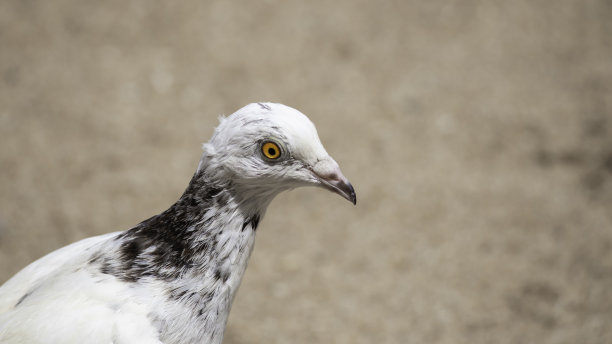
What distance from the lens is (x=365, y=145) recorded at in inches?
224

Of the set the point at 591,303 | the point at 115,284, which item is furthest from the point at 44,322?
the point at 591,303

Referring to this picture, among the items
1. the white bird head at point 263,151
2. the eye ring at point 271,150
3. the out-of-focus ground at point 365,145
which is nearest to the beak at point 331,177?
the white bird head at point 263,151

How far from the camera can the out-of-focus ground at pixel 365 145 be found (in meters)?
4.46

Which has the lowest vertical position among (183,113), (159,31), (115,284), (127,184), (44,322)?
(44,322)

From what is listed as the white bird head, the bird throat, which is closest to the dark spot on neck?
the bird throat

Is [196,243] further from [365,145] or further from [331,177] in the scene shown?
[365,145]

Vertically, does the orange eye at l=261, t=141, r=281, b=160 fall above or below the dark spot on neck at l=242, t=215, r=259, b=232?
above

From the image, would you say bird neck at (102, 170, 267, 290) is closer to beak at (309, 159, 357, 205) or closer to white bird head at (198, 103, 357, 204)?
white bird head at (198, 103, 357, 204)

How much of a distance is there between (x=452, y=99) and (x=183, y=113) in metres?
3.04

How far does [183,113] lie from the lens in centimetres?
580

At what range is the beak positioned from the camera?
232 centimetres

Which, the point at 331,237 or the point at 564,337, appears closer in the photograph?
the point at 564,337

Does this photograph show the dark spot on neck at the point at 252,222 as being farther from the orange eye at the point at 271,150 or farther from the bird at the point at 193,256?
the orange eye at the point at 271,150

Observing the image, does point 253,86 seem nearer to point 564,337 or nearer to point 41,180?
point 41,180
